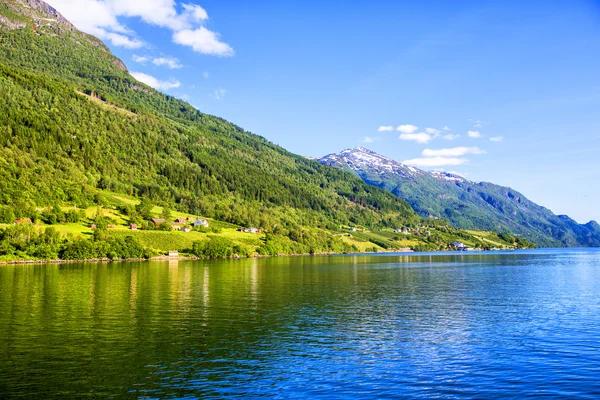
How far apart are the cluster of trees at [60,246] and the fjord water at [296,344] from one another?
294 ft

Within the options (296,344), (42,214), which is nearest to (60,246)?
(42,214)

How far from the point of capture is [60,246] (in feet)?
533

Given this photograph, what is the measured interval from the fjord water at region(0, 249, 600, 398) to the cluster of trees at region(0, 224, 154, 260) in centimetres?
8953

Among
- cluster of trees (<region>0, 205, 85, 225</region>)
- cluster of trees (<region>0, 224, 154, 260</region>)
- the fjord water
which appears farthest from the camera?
cluster of trees (<region>0, 205, 85, 225</region>)

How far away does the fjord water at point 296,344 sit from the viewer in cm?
3000

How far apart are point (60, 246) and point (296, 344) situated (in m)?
150

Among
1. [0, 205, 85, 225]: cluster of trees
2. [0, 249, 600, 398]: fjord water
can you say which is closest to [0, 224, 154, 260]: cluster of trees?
[0, 205, 85, 225]: cluster of trees

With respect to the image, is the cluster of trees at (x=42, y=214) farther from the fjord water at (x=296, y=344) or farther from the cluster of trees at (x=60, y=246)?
the fjord water at (x=296, y=344)

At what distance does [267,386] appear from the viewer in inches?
1177

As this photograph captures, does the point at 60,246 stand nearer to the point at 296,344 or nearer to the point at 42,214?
the point at 42,214

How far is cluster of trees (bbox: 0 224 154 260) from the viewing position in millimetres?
151625

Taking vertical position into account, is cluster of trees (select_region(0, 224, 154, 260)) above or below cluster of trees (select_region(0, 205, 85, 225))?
below

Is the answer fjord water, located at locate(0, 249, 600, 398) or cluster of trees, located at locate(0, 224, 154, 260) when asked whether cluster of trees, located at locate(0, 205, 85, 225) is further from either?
fjord water, located at locate(0, 249, 600, 398)

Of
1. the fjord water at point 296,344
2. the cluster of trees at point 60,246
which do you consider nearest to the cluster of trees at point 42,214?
the cluster of trees at point 60,246
